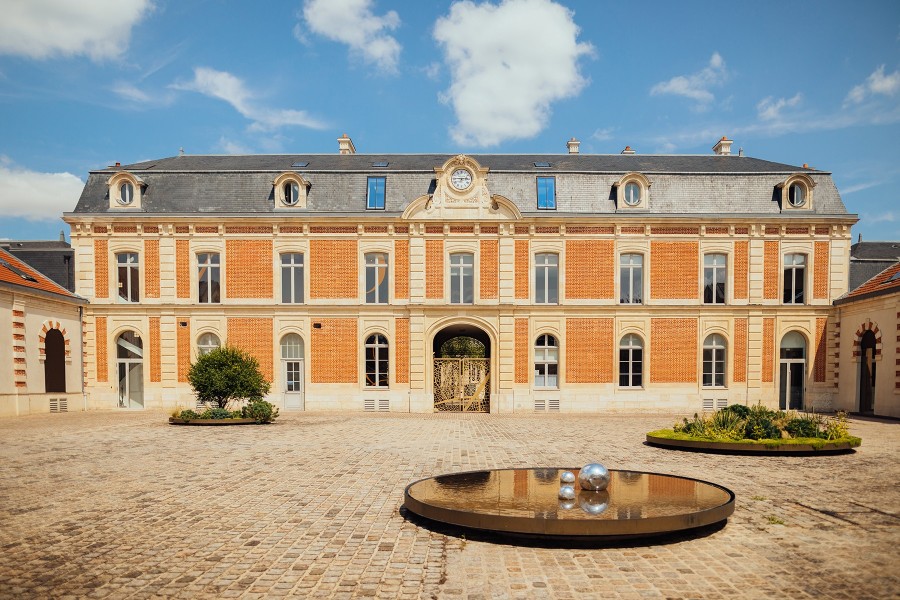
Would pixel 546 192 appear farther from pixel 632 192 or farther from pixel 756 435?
pixel 756 435

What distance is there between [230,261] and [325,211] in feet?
14.7

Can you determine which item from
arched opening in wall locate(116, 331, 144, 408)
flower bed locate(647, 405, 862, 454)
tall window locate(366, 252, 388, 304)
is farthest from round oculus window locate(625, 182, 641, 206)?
arched opening in wall locate(116, 331, 144, 408)

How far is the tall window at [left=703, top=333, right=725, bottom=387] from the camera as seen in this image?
25844mm

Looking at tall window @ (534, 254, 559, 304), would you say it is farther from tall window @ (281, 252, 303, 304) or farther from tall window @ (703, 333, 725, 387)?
tall window @ (281, 252, 303, 304)

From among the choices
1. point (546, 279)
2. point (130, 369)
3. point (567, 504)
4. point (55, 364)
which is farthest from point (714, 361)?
point (55, 364)

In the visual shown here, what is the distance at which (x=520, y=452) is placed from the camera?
13891 mm

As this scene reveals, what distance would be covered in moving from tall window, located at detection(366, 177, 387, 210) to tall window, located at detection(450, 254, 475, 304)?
12.7ft

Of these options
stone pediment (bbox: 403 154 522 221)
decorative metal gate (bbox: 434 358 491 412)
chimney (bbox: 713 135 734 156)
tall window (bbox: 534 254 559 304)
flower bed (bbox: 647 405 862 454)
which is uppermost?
chimney (bbox: 713 135 734 156)

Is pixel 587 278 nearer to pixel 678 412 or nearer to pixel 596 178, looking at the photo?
pixel 596 178

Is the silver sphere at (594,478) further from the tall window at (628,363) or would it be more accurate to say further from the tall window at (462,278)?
the tall window at (628,363)

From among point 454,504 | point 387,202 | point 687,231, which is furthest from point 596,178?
point 454,504

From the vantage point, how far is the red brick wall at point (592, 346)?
25609mm

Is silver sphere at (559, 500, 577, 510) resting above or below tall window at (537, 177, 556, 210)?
below

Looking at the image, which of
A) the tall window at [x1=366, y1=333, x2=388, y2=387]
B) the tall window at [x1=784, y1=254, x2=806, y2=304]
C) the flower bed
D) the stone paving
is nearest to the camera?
the stone paving
